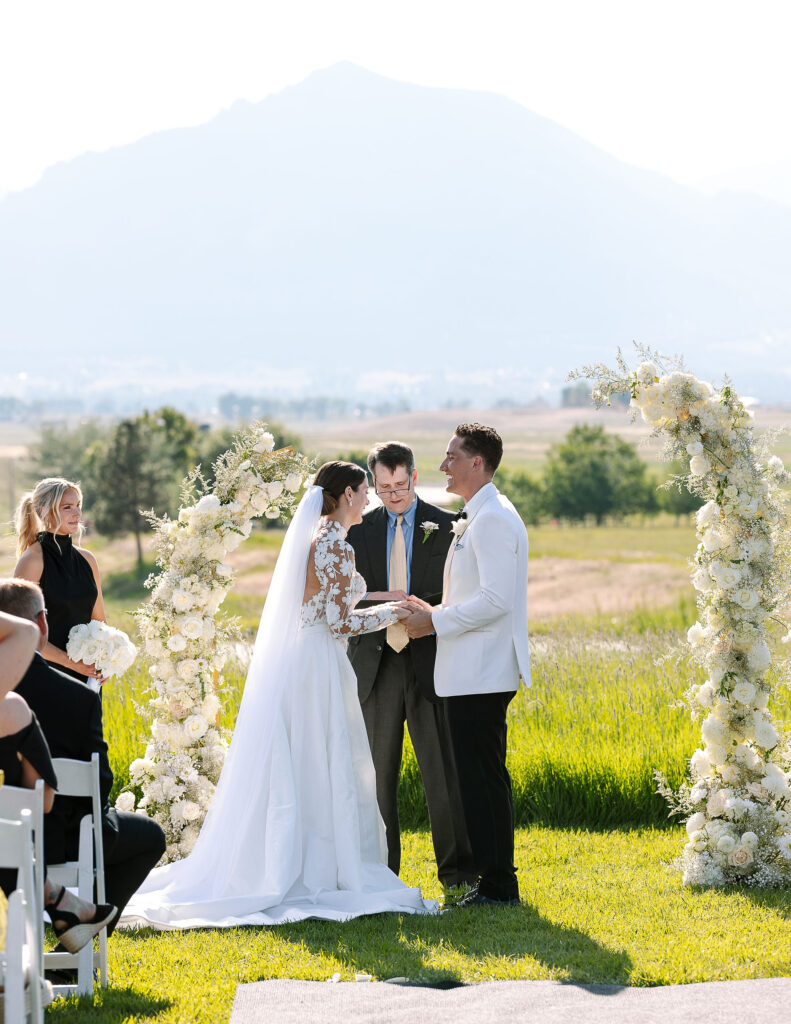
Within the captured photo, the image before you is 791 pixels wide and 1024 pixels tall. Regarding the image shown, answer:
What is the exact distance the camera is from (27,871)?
13.0ft

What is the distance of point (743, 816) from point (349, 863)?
2.23 m

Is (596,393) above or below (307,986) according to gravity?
above

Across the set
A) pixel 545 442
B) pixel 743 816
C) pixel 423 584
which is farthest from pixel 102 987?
pixel 545 442

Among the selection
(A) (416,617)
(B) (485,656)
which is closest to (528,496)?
(A) (416,617)

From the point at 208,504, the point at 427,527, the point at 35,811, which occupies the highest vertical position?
the point at 208,504

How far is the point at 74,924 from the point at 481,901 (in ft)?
8.01

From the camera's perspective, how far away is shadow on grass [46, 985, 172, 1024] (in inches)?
194

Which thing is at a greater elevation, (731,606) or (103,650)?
(731,606)

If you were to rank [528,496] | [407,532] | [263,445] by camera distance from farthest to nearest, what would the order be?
1. [528,496]
2. [263,445]
3. [407,532]

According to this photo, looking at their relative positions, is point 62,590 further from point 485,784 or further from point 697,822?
point 697,822

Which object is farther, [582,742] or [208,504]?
[582,742]

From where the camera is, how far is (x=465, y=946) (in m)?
5.73

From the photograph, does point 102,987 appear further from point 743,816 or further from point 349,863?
point 743,816

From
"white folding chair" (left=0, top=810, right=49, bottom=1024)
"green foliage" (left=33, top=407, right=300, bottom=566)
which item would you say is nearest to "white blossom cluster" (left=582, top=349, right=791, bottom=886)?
"white folding chair" (left=0, top=810, right=49, bottom=1024)
